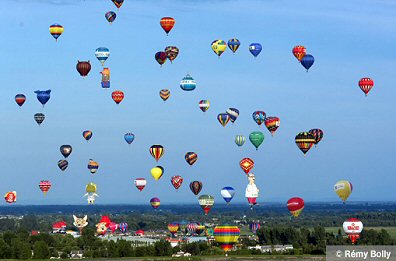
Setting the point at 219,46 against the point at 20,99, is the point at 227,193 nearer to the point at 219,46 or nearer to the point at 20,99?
the point at 219,46

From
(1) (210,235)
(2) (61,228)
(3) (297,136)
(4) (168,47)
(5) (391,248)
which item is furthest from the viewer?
(2) (61,228)

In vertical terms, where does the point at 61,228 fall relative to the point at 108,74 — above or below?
below

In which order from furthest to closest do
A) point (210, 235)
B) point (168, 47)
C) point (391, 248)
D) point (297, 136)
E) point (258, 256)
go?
point (210, 235) → point (391, 248) → point (258, 256) → point (168, 47) → point (297, 136)

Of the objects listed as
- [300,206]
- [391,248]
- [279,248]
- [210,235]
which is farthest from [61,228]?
[300,206]

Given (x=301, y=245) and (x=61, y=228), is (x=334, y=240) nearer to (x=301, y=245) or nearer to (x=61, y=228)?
(x=301, y=245)

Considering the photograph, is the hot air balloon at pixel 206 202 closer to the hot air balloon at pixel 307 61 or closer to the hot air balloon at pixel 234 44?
the hot air balloon at pixel 234 44

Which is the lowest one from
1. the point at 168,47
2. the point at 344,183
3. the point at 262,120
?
the point at 344,183

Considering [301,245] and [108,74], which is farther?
[301,245]
